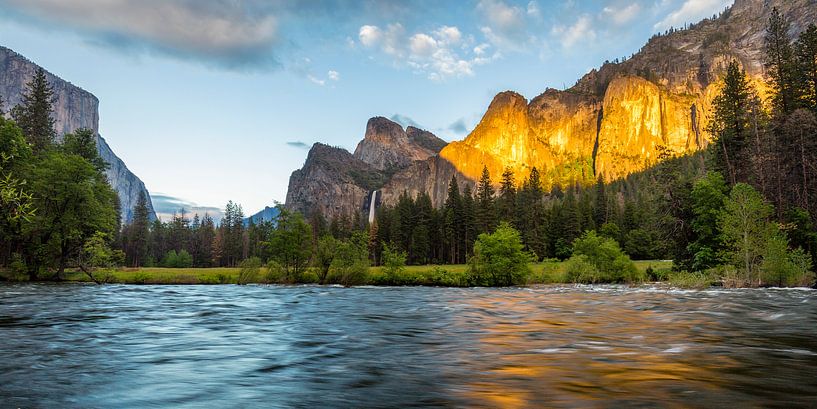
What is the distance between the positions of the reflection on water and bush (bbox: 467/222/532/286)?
2761 centimetres

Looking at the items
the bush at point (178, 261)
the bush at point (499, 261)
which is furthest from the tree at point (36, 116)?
the bush at point (178, 261)

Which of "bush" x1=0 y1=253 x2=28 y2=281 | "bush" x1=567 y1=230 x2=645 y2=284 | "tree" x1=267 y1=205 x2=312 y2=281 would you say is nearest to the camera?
"bush" x1=0 y1=253 x2=28 y2=281

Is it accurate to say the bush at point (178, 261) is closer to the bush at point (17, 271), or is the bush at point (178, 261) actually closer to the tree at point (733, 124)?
the bush at point (17, 271)

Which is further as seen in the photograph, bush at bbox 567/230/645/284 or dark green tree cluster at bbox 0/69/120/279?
bush at bbox 567/230/645/284

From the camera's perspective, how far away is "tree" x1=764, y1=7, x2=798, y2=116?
147 feet

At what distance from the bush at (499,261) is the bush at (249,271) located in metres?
22.5

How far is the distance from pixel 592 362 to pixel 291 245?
41754 millimetres

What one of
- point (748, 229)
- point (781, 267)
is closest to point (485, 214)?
Answer: point (748, 229)

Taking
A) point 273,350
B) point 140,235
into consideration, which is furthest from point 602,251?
point 140,235

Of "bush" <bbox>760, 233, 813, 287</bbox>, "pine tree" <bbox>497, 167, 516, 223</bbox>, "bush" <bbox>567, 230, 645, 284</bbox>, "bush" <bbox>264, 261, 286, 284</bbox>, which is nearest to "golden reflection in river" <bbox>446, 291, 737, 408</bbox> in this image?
"bush" <bbox>760, 233, 813, 287</bbox>

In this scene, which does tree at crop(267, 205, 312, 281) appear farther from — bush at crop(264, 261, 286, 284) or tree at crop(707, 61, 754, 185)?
tree at crop(707, 61, 754, 185)

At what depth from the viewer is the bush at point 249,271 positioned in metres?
47.2

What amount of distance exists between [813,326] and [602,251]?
37859mm

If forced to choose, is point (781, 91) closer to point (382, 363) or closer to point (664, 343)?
point (664, 343)
